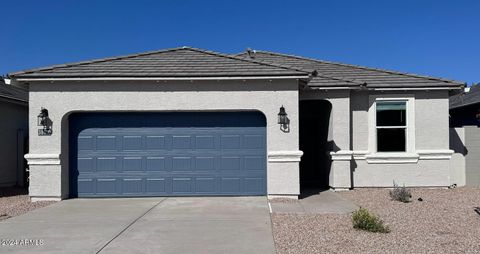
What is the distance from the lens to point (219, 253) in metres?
6.63

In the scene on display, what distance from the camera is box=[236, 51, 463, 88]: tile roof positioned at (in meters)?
13.7

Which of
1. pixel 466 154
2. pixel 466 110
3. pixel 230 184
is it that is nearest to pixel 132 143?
pixel 230 184

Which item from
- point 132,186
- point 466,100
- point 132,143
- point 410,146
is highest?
point 466,100

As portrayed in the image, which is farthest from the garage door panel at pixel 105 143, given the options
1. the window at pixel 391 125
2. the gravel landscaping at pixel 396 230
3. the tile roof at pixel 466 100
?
the tile roof at pixel 466 100

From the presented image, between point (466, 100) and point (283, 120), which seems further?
point (466, 100)

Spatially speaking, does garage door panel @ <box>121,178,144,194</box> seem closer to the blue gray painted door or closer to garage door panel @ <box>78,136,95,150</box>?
the blue gray painted door

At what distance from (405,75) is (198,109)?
7.30m

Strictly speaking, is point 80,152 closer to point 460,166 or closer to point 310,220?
point 310,220

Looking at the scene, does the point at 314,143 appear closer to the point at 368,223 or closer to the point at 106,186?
the point at 106,186

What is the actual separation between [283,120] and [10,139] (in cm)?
1034

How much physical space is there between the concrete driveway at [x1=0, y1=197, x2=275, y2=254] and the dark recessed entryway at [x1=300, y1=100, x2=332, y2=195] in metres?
4.23

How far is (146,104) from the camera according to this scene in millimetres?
12148

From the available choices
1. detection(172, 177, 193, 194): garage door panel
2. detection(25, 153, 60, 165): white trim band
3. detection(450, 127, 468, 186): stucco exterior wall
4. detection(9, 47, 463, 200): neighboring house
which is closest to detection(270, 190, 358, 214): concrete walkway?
detection(9, 47, 463, 200): neighboring house

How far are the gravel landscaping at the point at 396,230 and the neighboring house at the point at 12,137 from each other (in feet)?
35.4
